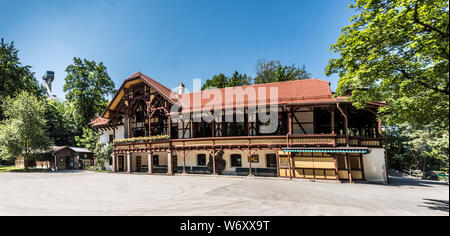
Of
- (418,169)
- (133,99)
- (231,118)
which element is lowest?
(418,169)

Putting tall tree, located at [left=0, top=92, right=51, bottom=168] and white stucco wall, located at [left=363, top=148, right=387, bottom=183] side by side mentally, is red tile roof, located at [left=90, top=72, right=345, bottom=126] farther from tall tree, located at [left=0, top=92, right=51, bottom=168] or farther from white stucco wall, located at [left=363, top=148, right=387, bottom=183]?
tall tree, located at [left=0, top=92, right=51, bottom=168]

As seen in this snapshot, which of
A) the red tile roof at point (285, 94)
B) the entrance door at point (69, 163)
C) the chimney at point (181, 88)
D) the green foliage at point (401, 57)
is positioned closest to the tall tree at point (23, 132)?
the entrance door at point (69, 163)

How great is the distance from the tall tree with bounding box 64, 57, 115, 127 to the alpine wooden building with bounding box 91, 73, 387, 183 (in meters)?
15.3

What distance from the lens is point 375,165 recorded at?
1642cm

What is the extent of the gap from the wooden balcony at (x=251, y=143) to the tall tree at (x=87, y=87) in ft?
63.1

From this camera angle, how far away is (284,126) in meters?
19.4

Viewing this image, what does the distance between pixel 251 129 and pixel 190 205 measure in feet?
41.9

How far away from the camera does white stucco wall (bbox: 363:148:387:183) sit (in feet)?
53.3

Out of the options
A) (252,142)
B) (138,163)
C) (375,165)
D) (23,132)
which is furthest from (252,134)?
(23,132)

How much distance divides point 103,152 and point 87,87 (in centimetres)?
1707

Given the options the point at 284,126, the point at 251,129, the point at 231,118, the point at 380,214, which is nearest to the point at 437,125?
the point at 380,214

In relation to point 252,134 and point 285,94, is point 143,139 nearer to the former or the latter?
point 252,134

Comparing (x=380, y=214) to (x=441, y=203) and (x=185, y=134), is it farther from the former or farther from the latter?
(x=185, y=134)

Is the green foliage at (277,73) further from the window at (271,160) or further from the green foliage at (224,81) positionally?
the window at (271,160)
